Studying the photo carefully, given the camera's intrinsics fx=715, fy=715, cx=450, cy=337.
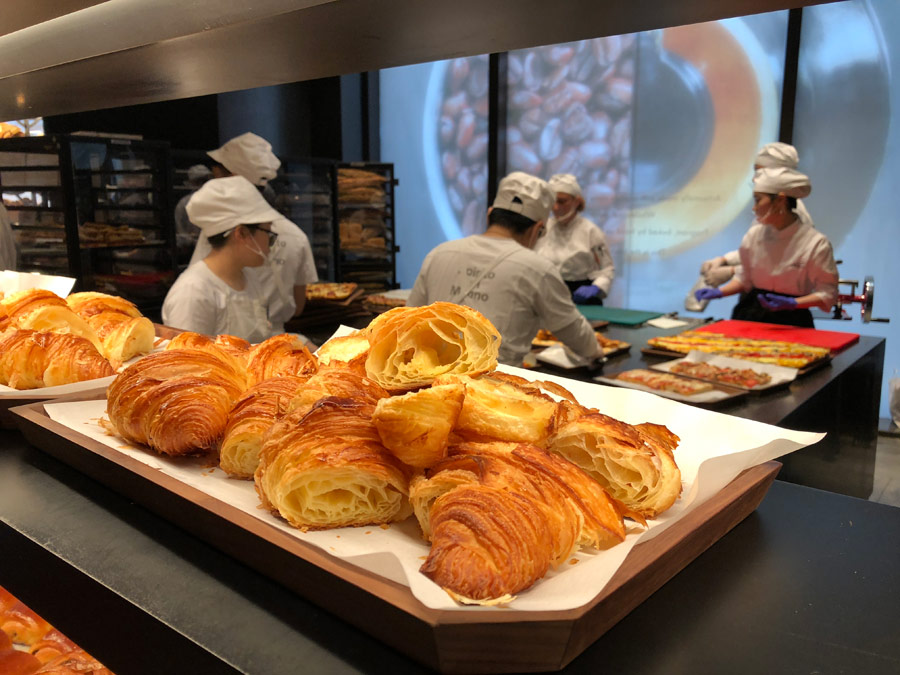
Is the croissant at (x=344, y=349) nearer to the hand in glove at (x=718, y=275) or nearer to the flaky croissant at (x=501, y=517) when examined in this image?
the flaky croissant at (x=501, y=517)

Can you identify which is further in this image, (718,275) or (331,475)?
(718,275)

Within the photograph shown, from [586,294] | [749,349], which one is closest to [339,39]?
[749,349]

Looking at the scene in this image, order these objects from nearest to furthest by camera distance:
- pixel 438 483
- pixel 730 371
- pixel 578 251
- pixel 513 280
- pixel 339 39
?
pixel 438 483
pixel 339 39
pixel 730 371
pixel 513 280
pixel 578 251

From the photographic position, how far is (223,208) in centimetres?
348

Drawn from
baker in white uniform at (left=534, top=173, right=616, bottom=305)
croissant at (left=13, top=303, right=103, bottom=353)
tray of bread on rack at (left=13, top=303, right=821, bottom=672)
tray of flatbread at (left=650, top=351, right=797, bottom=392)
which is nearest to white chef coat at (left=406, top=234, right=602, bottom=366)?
tray of flatbread at (left=650, top=351, right=797, bottom=392)

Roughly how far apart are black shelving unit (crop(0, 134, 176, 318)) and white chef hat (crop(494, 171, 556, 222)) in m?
2.59

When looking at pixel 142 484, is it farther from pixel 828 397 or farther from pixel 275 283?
pixel 275 283

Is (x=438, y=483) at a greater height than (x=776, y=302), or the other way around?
(x=438, y=483)

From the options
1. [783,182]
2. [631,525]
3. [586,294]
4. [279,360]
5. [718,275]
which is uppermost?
[783,182]

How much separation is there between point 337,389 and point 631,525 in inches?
15.3

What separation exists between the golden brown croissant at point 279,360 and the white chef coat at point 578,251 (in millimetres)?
4935

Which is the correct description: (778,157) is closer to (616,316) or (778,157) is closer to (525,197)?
(616,316)

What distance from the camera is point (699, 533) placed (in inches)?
31.0

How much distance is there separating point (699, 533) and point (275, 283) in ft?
12.1
